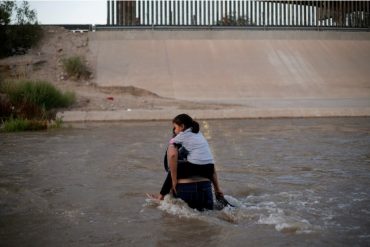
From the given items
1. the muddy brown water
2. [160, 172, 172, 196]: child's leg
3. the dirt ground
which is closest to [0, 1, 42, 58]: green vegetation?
the dirt ground

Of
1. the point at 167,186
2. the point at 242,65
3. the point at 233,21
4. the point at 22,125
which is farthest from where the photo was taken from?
the point at 233,21

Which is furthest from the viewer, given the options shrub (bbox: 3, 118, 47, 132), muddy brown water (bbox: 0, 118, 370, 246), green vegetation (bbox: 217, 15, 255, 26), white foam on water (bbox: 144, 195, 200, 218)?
green vegetation (bbox: 217, 15, 255, 26)

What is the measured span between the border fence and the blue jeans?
2378 centimetres

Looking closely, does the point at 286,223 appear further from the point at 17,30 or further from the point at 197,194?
the point at 17,30

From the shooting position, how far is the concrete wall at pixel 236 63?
2514 centimetres

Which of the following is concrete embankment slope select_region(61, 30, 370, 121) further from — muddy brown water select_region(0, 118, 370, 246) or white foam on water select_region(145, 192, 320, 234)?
white foam on water select_region(145, 192, 320, 234)

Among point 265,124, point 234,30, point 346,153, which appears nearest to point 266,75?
point 234,30

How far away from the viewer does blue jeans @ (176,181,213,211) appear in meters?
6.86

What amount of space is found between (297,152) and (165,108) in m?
8.82

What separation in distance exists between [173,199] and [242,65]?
68.0ft

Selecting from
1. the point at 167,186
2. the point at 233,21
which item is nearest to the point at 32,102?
the point at 167,186

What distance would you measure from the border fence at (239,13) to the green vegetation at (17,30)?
151 inches

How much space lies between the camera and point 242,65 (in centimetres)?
2722

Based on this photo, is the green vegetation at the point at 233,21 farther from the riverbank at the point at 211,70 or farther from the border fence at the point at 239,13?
the riverbank at the point at 211,70
